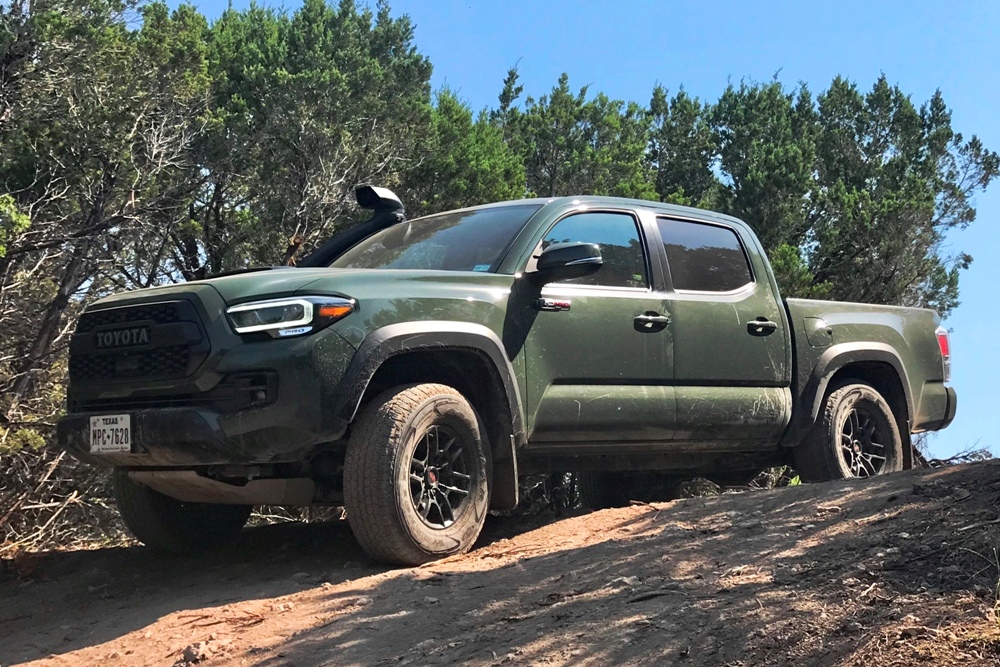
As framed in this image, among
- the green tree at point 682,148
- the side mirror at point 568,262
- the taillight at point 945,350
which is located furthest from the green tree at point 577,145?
the side mirror at point 568,262

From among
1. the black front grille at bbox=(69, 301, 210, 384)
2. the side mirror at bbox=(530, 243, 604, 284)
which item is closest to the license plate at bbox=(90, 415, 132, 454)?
the black front grille at bbox=(69, 301, 210, 384)

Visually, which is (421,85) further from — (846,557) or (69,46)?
(846,557)

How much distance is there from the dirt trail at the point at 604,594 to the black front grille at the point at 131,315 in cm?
128

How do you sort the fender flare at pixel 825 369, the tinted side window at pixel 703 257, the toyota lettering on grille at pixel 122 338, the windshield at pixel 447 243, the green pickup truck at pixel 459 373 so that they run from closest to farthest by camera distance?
the green pickup truck at pixel 459 373
the toyota lettering on grille at pixel 122 338
the windshield at pixel 447 243
the tinted side window at pixel 703 257
the fender flare at pixel 825 369

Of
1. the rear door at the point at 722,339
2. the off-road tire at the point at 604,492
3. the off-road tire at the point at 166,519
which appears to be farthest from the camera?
the off-road tire at the point at 604,492

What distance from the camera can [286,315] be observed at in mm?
4156

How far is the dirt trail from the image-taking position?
2.85 meters

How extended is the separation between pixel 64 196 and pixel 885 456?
8.90m

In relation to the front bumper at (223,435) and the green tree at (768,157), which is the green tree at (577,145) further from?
the front bumper at (223,435)

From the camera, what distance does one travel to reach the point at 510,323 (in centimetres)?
474

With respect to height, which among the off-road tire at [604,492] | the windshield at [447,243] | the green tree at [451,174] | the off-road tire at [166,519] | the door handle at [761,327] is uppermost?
the green tree at [451,174]

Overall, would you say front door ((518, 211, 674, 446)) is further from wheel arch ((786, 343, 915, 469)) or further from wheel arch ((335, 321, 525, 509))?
wheel arch ((786, 343, 915, 469))

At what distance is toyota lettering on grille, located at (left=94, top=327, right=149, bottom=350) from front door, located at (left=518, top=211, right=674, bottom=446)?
1.78m

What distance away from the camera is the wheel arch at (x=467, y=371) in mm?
4332
